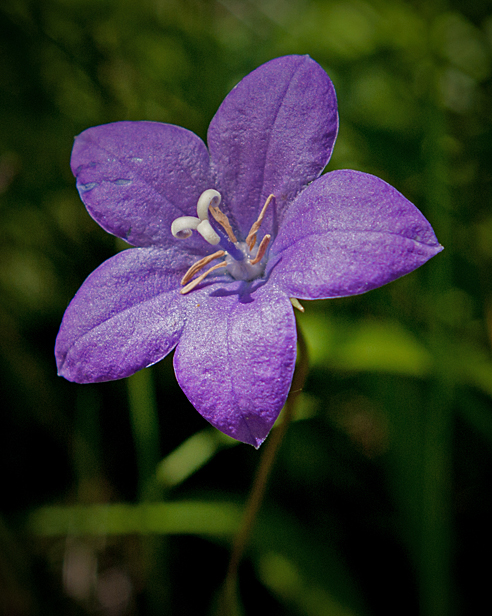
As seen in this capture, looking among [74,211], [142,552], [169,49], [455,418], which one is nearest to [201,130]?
[169,49]

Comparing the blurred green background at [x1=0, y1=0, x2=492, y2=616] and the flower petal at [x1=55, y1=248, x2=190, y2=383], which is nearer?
the flower petal at [x1=55, y1=248, x2=190, y2=383]

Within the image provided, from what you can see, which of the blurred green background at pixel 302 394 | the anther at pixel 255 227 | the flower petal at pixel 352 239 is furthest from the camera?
the blurred green background at pixel 302 394

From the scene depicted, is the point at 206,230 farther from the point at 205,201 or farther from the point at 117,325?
the point at 117,325

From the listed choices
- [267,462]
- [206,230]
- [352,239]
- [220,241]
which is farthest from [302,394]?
[352,239]

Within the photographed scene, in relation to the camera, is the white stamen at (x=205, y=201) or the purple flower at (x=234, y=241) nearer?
the purple flower at (x=234, y=241)

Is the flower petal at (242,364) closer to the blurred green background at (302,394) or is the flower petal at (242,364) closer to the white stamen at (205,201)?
the white stamen at (205,201)

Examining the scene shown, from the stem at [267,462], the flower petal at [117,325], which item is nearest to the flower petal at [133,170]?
the flower petal at [117,325]

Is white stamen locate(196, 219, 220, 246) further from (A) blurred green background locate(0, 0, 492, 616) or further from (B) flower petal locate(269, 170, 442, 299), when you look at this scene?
(A) blurred green background locate(0, 0, 492, 616)

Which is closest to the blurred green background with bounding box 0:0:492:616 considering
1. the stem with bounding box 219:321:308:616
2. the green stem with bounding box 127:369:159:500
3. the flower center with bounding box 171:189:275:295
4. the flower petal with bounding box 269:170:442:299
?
the green stem with bounding box 127:369:159:500
